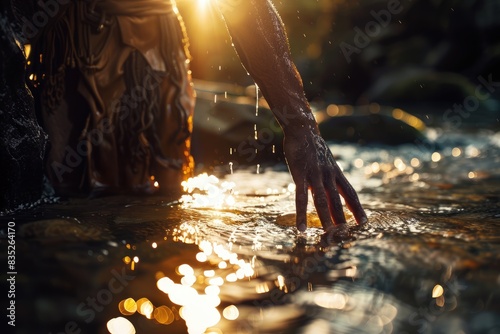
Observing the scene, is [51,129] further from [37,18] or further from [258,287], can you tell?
[258,287]

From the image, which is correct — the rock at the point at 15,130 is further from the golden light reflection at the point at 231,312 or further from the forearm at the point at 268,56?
the golden light reflection at the point at 231,312

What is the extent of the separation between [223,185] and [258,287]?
227 cm

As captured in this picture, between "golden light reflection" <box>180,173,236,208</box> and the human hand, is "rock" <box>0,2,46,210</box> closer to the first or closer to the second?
"golden light reflection" <box>180,173,236,208</box>

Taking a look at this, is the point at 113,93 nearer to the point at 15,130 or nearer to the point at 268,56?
the point at 15,130

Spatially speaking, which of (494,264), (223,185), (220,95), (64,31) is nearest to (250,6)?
(64,31)

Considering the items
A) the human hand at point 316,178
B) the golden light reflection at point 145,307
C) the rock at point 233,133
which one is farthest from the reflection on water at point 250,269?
the rock at point 233,133

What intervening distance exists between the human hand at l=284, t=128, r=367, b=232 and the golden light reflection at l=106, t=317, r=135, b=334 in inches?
38.6

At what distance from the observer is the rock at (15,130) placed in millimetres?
2676

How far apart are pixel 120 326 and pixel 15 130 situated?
1.44 meters

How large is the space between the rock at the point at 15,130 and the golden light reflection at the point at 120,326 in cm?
127

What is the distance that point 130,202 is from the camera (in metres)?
3.22

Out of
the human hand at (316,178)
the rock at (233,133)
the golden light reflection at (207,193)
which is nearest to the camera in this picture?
the human hand at (316,178)

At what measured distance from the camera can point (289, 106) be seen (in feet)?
8.63

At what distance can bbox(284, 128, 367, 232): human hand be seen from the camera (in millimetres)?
2451
